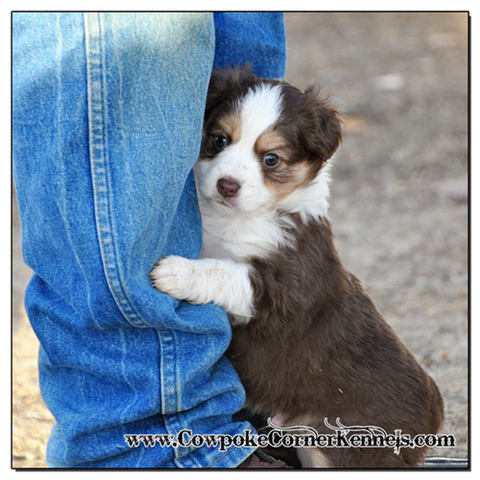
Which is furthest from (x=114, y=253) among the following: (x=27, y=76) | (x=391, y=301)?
(x=391, y=301)

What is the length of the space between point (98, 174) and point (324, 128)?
131 centimetres

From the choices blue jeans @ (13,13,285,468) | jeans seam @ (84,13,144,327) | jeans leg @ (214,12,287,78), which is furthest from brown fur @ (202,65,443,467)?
jeans seam @ (84,13,144,327)

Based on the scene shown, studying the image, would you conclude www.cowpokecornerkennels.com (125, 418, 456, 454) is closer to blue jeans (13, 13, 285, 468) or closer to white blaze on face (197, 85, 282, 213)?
blue jeans (13, 13, 285, 468)

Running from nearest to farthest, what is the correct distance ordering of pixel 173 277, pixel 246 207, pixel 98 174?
pixel 98 174, pixel 173 277, pixel 246 207

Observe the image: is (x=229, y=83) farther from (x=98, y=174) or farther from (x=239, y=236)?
(x=98, y=174)

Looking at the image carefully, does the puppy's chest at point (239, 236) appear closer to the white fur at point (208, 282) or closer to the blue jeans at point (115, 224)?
the white fur at point (208, 282)

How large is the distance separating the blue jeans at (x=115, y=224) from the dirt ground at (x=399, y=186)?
3.84 ft

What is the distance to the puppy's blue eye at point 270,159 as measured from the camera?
109 inches

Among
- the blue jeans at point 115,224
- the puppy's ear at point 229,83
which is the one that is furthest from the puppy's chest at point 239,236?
the puppy's ear at point 229,83

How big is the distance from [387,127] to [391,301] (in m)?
3.37

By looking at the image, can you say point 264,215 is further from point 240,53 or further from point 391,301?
point 391,301

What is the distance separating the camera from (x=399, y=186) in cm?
670

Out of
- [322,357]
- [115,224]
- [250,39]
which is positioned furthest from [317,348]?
[250,39]

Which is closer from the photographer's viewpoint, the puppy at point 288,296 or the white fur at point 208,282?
the white fur at point 208,282
